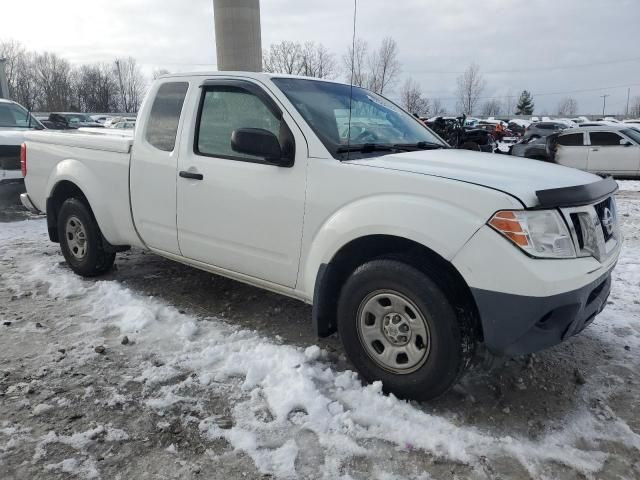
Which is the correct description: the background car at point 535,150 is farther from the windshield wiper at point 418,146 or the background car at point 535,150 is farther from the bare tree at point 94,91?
the bare tree at point 94,91

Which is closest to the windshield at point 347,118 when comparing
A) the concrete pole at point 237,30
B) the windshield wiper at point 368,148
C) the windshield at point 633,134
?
the windshield wiper at point 368,148

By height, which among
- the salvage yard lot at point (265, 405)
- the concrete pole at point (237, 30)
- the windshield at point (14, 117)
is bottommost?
the salvage yard lot at point (265, 405)

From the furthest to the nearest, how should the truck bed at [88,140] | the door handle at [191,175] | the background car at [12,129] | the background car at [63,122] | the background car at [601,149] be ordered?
the background car at [63,122], the background car at [601,149], the background car at [12,129], the truck bed at [88,140], the door handle at [191,175]

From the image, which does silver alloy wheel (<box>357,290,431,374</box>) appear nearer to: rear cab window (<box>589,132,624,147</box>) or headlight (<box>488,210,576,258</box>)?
headlight (<box>488,210,576,258</box>)

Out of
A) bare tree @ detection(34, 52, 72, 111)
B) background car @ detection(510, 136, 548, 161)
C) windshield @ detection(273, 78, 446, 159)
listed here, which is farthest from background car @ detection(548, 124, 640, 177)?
bare tree @ detection(34, 52, 72, 111)

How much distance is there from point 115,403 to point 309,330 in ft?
4.95

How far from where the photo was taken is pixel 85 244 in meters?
4.93

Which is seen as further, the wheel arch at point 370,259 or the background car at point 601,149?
the background car at point 601,149

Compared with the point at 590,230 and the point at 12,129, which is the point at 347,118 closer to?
the point at 590,230

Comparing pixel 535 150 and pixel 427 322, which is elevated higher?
pixel 535 150

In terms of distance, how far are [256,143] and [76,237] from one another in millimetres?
2786

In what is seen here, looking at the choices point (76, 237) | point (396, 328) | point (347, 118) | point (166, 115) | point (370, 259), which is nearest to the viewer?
point (396, 328)

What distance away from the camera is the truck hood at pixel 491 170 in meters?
2.62

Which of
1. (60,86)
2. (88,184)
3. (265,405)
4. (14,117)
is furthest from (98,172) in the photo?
(60,86)
